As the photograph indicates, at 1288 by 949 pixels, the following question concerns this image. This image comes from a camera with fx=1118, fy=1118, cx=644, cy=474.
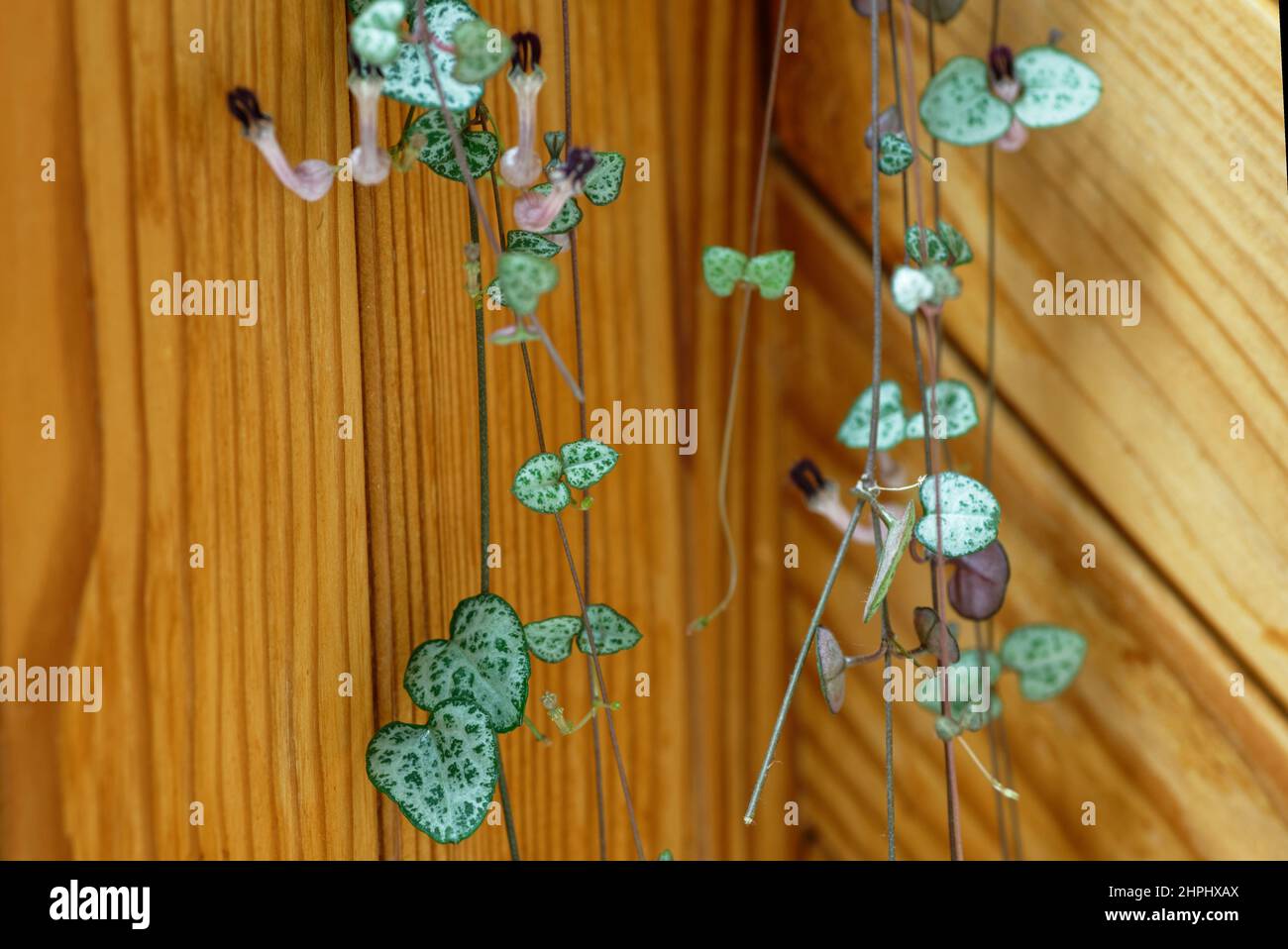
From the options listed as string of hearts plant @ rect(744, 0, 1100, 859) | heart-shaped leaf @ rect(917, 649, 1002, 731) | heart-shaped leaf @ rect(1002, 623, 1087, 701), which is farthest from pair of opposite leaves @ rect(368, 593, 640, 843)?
heart-shaped leaf @ rect(1002, 623, 1087, 701)

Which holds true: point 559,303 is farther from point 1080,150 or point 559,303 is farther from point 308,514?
point 1080,150

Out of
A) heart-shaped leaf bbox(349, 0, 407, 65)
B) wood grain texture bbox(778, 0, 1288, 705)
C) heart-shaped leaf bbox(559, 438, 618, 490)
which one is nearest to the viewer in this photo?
heart-shaped leaf bbox(349, 0, 407, 65)

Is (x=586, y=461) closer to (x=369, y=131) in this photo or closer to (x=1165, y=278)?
(x=369, y=131)

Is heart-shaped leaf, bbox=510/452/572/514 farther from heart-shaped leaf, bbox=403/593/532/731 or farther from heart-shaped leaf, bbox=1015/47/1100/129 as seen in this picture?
heart-shaped leaf, bbox=1015/47/1100/129

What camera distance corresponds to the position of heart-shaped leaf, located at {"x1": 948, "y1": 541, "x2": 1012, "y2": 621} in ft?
1.92

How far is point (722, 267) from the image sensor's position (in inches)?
20.1

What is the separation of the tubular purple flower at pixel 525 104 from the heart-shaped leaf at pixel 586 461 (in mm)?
116

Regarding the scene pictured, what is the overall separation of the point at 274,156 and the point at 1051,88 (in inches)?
12.7

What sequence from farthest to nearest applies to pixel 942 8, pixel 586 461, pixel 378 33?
pixel 942 8, pixel 586 461, pixel 378 33

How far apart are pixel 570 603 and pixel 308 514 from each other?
19 centimetres

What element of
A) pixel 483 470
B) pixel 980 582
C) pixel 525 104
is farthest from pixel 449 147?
pixel 980 582

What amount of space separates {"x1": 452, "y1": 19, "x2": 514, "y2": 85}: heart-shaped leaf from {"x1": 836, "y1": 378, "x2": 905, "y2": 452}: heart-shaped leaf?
0.29 meters

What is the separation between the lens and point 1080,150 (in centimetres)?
65
